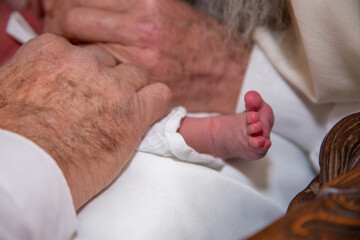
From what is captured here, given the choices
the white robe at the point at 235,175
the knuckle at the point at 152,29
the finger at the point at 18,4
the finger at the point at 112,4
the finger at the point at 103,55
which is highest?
the finger at the point at 112,4

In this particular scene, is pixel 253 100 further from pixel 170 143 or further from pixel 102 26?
pixel 102 26

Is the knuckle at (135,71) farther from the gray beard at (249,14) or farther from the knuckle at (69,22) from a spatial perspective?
the gray beard at (249,14)

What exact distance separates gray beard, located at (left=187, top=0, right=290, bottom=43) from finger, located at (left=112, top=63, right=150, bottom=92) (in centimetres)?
30

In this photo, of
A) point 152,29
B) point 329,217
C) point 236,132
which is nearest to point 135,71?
point 152,29

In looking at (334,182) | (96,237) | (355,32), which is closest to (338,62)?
(355,32)

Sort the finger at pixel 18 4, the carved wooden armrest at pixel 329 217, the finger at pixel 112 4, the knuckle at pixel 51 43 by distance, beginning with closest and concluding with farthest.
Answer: the carved wooden armrest at pixel 329 217
the knuckle at pixel 51 43
the finger at pixel 112 4
the finger at pixel 18 4

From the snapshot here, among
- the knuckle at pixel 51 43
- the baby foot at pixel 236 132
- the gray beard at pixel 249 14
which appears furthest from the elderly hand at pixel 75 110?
the gray beard at pixel 249 14

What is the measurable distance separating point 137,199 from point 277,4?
0.55 m

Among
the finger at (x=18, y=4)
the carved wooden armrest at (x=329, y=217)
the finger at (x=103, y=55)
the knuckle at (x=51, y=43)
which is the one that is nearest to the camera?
the carved wooden armrest at (x=329, y=217)

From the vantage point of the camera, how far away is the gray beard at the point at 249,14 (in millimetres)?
824

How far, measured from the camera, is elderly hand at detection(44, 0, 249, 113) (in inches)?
32.6

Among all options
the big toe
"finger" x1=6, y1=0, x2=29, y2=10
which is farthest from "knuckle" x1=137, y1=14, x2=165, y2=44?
"finger" x1=6, y1=0, x2=29, y2=10

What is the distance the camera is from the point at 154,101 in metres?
0.69

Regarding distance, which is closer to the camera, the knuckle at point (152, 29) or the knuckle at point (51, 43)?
the knuckle at point (51, 43)
